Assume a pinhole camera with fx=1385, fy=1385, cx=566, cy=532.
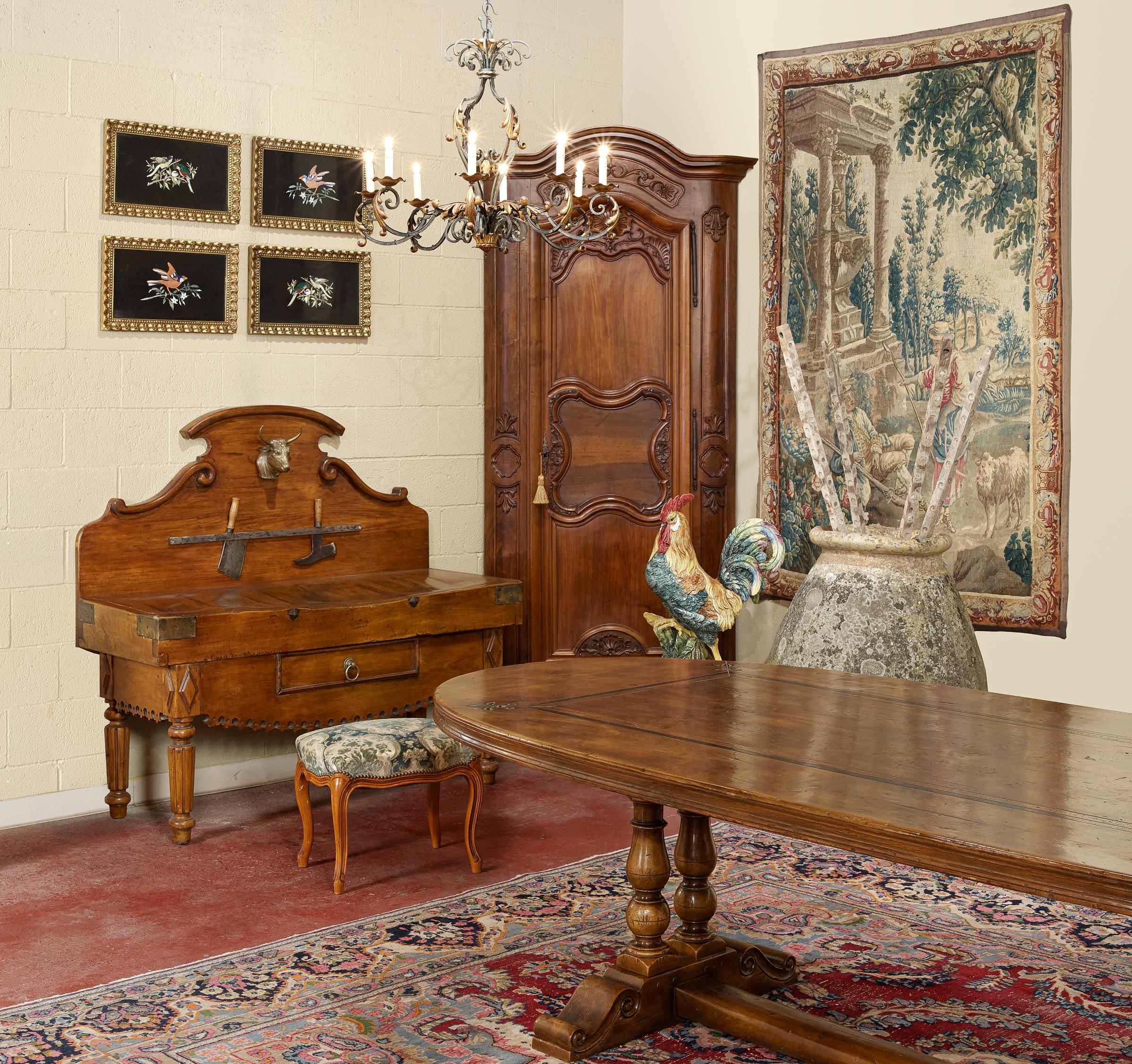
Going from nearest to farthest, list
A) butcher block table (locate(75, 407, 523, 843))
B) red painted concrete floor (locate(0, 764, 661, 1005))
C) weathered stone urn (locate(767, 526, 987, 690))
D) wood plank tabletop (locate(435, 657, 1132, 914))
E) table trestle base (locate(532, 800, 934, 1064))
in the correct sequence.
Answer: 1. wood plank tabletop (locate(435, 657, 1132, 914))
2. table trestle base (locate(532, 800, 934, 1064))
3. red painted concrete floor (locate(0, 764, 661, 1005))
4. weathered stone urn (locate(767, 526, 987, 690))
5. butcher block table (locate(75, 407, 523, 843))

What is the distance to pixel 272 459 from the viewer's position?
5.50 metres

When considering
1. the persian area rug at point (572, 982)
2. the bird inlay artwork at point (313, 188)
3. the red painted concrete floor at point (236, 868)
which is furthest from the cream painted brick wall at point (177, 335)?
the persian area rug at point (572, 982)

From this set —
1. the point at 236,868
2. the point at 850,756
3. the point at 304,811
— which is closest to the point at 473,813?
the point at 304,811

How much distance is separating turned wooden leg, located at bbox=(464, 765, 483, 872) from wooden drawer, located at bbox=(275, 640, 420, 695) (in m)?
0.86

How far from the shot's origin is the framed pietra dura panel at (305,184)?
5.52m

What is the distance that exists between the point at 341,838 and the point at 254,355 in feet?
7.10

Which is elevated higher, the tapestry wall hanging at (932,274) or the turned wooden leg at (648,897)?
the tapestry wall hanging at (932,274)

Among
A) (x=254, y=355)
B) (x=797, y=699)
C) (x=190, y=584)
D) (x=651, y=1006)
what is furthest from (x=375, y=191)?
(x=651, y=1006)

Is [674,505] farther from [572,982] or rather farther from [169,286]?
[572,982]

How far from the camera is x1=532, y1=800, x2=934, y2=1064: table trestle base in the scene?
10.0 feet

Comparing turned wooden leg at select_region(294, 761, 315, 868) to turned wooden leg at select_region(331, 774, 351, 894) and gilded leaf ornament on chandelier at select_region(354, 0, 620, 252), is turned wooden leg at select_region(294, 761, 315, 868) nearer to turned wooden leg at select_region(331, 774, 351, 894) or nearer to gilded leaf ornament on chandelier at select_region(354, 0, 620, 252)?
turned wooden leg at select_region(331, 774, 351, 894)

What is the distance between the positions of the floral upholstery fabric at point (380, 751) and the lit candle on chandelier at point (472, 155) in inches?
71.0

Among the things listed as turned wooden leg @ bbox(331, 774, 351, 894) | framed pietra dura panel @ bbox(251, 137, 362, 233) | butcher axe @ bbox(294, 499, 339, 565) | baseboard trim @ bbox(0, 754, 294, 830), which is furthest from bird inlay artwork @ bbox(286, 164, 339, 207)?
turned wooden leg @ bbox(331, 774, 351, 894)

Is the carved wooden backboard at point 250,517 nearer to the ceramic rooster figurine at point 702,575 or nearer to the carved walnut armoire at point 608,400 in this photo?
the carved walnut armoire at point 608,400
